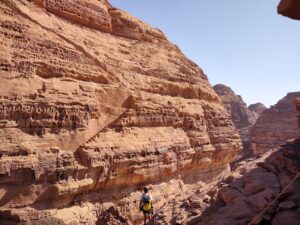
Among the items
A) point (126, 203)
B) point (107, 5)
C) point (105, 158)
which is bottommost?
point (126, 203)

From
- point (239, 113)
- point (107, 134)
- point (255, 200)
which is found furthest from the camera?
point (239, 113)

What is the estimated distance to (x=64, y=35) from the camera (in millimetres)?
14797

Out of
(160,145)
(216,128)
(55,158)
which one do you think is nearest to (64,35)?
(55,158)

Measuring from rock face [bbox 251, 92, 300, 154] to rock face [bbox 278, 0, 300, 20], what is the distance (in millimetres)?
Answer: 34884

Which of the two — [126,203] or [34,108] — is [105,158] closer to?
[126,203]

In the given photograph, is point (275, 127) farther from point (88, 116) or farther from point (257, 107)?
point (88, 116)

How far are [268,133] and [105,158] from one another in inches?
1344

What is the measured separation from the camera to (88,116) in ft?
45.6

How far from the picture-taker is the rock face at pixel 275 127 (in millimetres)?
42406

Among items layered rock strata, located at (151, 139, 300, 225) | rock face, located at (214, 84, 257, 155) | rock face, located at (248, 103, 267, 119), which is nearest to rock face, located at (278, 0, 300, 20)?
layered rock strata, located at (151, 139, 300, 225)

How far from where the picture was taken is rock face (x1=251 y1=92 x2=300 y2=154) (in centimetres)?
4241

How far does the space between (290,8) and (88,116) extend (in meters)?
8.43

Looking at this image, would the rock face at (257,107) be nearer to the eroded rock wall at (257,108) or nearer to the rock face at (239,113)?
the eroded rock wall at (257,108)

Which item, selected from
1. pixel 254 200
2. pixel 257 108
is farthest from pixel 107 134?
pixel 257 108
